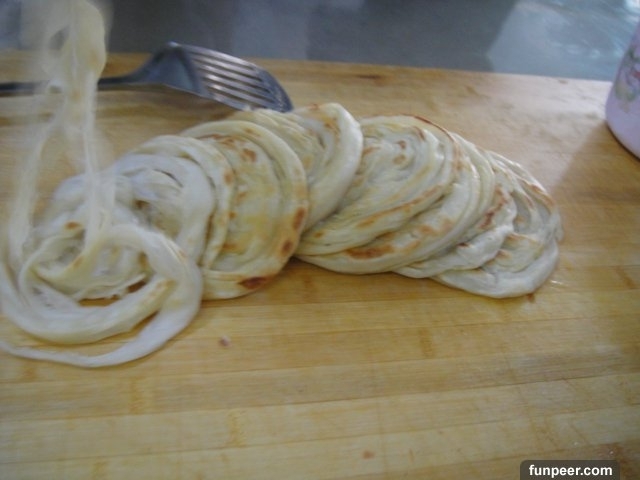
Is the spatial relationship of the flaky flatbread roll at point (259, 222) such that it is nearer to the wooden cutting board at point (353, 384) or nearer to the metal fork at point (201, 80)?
the wooden cutting board at point (353, 384)

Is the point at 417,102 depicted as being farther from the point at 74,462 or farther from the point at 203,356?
the point at 74,462

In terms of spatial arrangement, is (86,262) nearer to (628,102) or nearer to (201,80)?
(201,80)

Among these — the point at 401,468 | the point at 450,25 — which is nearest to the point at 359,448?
the point at 401,468

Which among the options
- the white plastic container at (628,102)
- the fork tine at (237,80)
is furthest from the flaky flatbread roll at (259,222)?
the white plastic container at (628,102)

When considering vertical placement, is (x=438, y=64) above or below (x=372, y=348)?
above

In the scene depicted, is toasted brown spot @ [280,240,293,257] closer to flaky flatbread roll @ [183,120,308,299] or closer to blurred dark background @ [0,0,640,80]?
flaky flatbread roll @ [183,120,308,299]
